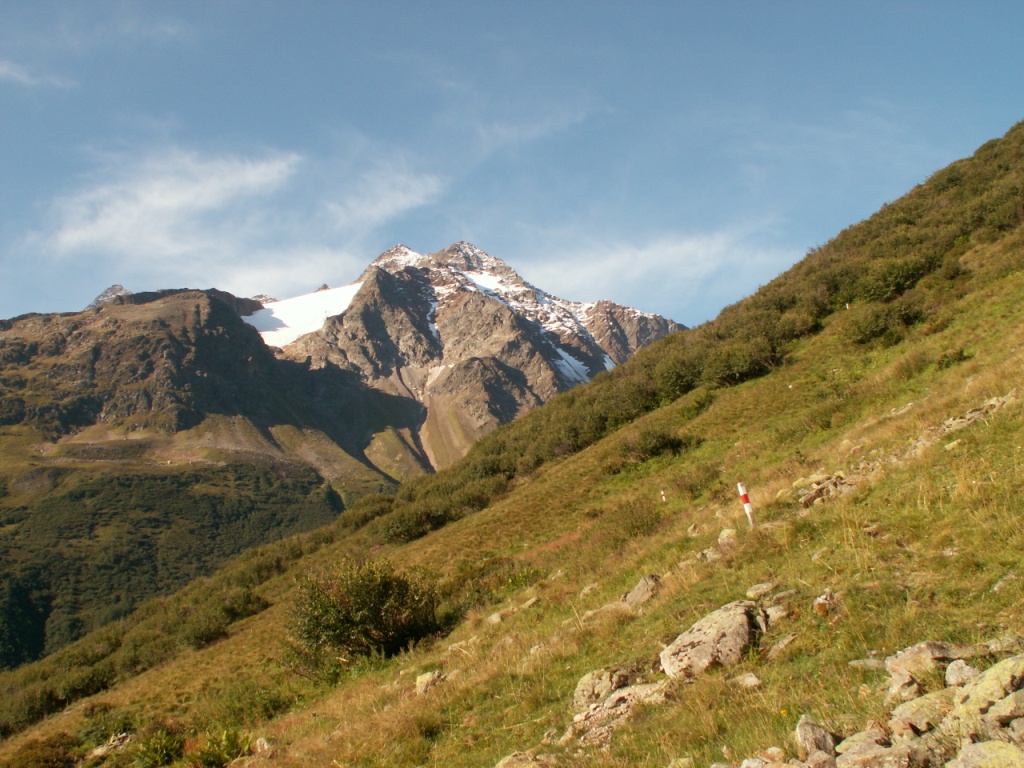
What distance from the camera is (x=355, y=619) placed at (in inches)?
566

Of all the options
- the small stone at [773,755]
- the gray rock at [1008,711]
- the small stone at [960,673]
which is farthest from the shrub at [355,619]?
the gray rock at [1008,711]

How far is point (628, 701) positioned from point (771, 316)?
108ft

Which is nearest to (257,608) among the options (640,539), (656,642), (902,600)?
(640,539)

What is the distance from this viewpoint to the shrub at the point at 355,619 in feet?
47.5

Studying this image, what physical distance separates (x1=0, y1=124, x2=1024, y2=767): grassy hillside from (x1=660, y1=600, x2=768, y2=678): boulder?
212mm

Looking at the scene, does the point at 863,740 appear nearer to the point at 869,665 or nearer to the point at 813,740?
the point at 813,740

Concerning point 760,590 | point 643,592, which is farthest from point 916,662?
point 643,592

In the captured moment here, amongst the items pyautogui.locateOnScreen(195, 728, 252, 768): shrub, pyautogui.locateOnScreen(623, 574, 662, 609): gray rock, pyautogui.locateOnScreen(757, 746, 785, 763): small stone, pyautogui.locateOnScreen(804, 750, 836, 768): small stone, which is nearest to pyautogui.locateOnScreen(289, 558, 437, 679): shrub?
pyautogui.locateOnScreen(195, 728, 252, 768): shrub

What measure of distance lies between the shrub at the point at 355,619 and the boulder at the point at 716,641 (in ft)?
29.3

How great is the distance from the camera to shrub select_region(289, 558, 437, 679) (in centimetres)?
1448

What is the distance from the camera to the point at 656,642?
760 centimetres

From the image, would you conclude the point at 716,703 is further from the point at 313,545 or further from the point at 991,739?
the point at 313,545

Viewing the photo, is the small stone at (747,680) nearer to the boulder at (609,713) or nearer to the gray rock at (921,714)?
the boulder at (609,713)

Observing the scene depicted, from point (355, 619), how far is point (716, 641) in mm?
10162
